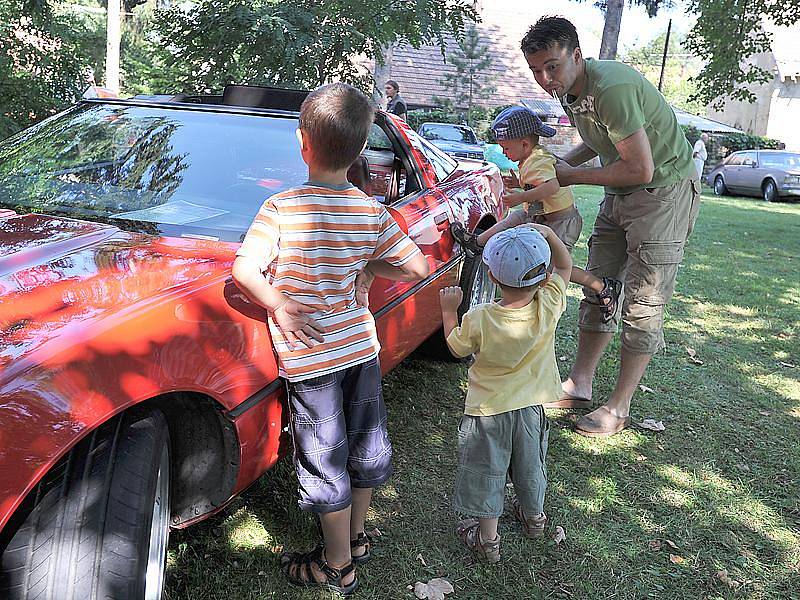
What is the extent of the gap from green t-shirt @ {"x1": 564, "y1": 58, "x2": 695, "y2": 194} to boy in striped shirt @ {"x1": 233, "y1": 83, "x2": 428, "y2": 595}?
1.46m

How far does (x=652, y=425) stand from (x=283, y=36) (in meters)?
4.72

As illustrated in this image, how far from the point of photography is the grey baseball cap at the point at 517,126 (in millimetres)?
3434

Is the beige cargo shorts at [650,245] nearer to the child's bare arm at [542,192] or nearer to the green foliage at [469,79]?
the child's bare arm at [542,192]

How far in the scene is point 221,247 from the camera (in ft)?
7.61

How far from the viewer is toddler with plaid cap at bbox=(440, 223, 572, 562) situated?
246 centimetres

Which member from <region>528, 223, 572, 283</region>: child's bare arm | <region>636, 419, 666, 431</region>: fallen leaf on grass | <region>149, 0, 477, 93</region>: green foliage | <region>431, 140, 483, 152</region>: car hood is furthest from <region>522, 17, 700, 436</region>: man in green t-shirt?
<region>431, 140, 483, 152</region>: car hood

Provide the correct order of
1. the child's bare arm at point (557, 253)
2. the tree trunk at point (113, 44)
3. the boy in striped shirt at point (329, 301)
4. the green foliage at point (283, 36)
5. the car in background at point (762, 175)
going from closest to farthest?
the boy in striped shirt at point (329, 301) → the child's bare arm at point (557, 253) → the green foliage at point (283, 36) → the tree trunk at point (113, 44) → the car in background at point (762, 175)

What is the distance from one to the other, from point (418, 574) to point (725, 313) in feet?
15.2

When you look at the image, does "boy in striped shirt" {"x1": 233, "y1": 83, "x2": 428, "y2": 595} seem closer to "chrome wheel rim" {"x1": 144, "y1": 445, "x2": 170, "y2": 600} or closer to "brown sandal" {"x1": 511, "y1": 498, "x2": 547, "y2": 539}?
"chrome wheel rim" {"x1": 144, "y1": 445, "x2": 170, "y2": 600}

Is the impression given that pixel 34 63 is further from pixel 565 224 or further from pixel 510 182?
pixel 565 224

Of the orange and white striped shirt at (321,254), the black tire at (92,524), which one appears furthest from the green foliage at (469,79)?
the black tire at (92,524)

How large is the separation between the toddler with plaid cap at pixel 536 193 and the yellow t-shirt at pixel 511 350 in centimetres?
75

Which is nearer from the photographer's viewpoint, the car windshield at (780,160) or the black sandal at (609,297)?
the black sandal at (609,297)

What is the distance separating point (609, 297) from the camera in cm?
360
